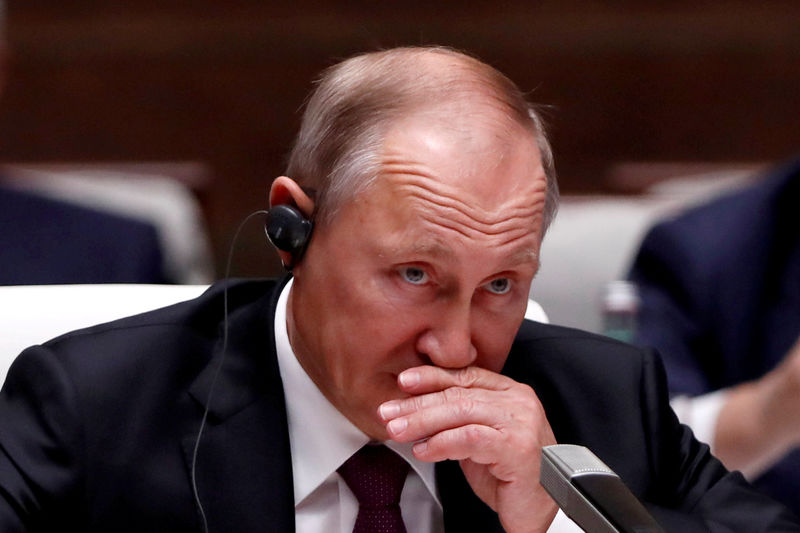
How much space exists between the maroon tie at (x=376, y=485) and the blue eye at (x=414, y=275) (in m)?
0.29

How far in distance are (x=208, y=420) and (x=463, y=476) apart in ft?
1.15

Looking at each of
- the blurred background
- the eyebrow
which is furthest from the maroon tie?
the blurred background

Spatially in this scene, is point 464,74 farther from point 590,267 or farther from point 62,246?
point 62,246

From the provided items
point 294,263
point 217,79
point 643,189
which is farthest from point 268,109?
point 294,263

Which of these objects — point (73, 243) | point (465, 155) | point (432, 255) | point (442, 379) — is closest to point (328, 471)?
point (442, 379)

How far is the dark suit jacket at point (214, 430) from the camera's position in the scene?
1.62m

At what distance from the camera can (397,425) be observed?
1495 millimetres

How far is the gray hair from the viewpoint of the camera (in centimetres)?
157

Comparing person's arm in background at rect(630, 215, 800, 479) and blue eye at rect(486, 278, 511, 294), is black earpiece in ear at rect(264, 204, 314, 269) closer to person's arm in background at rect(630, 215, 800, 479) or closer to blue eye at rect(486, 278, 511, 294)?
blue eye at rect(486, 278, 511, 294)

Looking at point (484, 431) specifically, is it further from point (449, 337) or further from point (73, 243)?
point (73, 243)

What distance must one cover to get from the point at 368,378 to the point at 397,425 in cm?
10

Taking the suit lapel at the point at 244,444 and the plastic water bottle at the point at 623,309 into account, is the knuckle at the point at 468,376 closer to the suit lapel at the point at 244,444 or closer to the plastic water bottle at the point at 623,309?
the suit lapel at the point at 244,444

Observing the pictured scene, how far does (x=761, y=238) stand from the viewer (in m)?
2.45

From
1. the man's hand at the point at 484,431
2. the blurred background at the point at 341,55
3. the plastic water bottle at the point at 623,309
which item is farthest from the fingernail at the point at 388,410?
the blurred background at the point at 341,55
